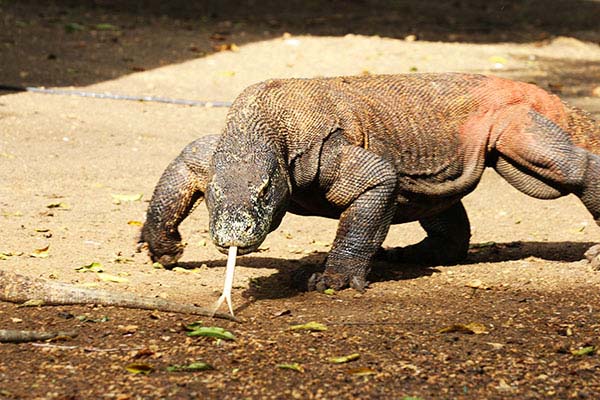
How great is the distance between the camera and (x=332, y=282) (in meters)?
5.02

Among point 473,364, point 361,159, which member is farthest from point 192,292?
point 473,364

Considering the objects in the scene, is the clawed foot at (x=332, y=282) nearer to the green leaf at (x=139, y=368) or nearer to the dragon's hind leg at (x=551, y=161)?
the dragon's hind leg at (x=551, y=161)

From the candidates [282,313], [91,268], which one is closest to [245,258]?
[91,268]

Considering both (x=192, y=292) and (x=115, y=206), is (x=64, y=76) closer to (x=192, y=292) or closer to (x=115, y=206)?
(x=115, y=206)

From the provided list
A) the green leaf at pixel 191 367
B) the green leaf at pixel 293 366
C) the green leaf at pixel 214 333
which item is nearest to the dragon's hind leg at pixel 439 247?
the green leaf at pixel 214 333

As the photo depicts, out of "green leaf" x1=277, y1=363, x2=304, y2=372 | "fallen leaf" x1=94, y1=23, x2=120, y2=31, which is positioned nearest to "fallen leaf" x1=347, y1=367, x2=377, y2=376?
"green leaf" x1=277, y1=363, x2=304, y2=372

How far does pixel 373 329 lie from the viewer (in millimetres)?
4273

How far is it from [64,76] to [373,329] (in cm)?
707

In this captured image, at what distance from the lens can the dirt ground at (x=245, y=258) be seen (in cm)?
372

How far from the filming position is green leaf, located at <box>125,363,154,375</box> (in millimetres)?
3686

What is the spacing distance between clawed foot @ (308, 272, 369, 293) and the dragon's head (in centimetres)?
45

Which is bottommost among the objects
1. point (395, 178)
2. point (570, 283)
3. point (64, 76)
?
point (64, 76)

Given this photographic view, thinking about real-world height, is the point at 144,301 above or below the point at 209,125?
above

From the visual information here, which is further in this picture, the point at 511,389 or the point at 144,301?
the point at 144,301
